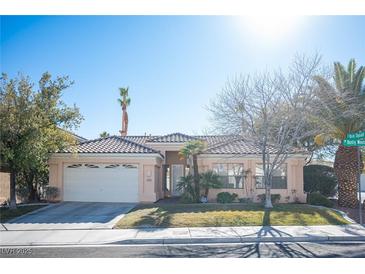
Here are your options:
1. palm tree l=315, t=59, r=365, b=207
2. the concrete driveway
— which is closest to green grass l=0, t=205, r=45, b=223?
the concrete driveway

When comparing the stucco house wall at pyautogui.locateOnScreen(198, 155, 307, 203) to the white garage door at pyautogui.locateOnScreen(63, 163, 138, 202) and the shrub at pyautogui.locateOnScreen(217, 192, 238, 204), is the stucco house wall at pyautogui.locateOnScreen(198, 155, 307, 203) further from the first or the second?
the white garage door at pyautogui.locateOnScreen(63, 163, 138, 202)

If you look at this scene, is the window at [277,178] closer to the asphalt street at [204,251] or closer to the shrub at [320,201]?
the shrub at [320,201]

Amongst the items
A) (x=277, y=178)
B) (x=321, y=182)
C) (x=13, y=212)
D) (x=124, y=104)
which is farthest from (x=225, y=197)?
(x=124, y=104)

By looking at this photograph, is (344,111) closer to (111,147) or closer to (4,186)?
(111,147)

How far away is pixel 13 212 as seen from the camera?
15.8 meters

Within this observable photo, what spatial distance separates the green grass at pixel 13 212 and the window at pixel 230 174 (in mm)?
10327

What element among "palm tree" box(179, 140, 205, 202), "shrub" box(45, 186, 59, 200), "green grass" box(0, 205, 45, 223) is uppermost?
"palm tree" box(179, 140, 205, 202)

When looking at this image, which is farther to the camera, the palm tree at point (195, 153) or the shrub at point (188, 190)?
the palm tree at point (195, 153)

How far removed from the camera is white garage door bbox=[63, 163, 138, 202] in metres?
19.8

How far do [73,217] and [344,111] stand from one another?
46.4ft

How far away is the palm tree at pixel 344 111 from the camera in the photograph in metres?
17.5

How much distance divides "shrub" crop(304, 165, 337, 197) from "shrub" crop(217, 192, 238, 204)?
5661mm

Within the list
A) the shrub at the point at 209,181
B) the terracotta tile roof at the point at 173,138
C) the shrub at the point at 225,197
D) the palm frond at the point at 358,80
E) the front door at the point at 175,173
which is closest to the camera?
the palm frond at the point at 358,80

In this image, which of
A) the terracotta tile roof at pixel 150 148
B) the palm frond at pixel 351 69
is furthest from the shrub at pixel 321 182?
the palm frond at pixel 351 69
